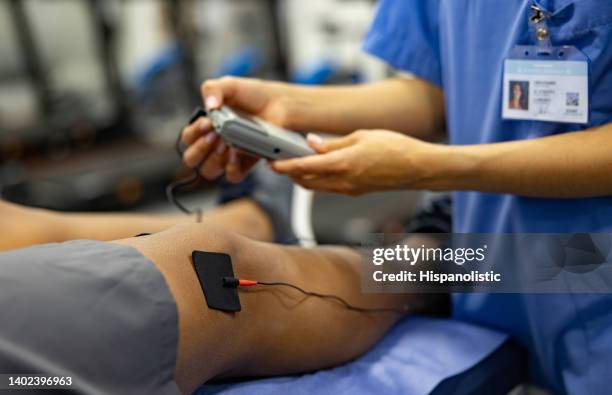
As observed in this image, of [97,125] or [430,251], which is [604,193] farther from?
[97,125]

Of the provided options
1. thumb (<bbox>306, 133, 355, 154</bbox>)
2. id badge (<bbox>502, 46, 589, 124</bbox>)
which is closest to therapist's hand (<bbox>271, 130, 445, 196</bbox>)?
thumb (<bbox>306, 133, 355, 154</bbox>)

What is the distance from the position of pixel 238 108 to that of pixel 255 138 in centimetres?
15

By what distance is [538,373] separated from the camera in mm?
854

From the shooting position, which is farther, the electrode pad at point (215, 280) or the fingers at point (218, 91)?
the fingers at point (218, 91)

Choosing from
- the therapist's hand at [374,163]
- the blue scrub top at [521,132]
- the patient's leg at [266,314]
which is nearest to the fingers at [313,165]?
the therapist's hand at [374,163]

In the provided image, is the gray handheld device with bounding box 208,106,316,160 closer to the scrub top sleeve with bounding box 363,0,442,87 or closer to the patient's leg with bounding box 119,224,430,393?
the patient's leg with bounding box 119,224,430,393

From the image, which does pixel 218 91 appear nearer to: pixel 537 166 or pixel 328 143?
pixel 328 143

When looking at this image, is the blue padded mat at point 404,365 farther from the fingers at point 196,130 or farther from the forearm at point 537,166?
the fingers at point 196,130

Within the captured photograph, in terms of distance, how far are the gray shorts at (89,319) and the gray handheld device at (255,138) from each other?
0.27 meters

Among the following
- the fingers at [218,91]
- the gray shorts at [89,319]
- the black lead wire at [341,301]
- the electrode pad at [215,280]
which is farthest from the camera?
the fingers at [218,91]

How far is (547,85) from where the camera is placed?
0.73m

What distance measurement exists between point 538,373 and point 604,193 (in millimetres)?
292

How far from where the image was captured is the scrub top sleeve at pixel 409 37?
2.98 feet

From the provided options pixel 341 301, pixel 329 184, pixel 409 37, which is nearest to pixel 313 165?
pixel 329 184
